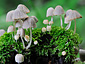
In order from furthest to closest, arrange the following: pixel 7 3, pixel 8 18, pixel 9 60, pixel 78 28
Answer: pixel 7 3
pixel 78 28
pixel 9 60
pixel 8 18

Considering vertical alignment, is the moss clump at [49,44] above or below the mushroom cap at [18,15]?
below

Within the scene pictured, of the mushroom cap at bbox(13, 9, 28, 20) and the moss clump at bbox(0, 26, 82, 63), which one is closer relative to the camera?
the mushroom cap at bbox(13, 9, 28, 20)

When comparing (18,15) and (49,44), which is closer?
(18,15)

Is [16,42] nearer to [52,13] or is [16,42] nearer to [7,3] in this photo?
[52,13]

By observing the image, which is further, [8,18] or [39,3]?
[39,3]

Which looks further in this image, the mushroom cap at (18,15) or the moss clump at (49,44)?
the moss clump at (49,44)

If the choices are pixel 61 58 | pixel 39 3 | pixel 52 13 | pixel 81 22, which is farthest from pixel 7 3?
pixel 61 58

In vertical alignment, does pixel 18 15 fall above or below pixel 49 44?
above

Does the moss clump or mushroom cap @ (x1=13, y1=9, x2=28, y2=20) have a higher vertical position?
mushroom cap @ (x1=13, y1=9, x2=28, y2=20)
